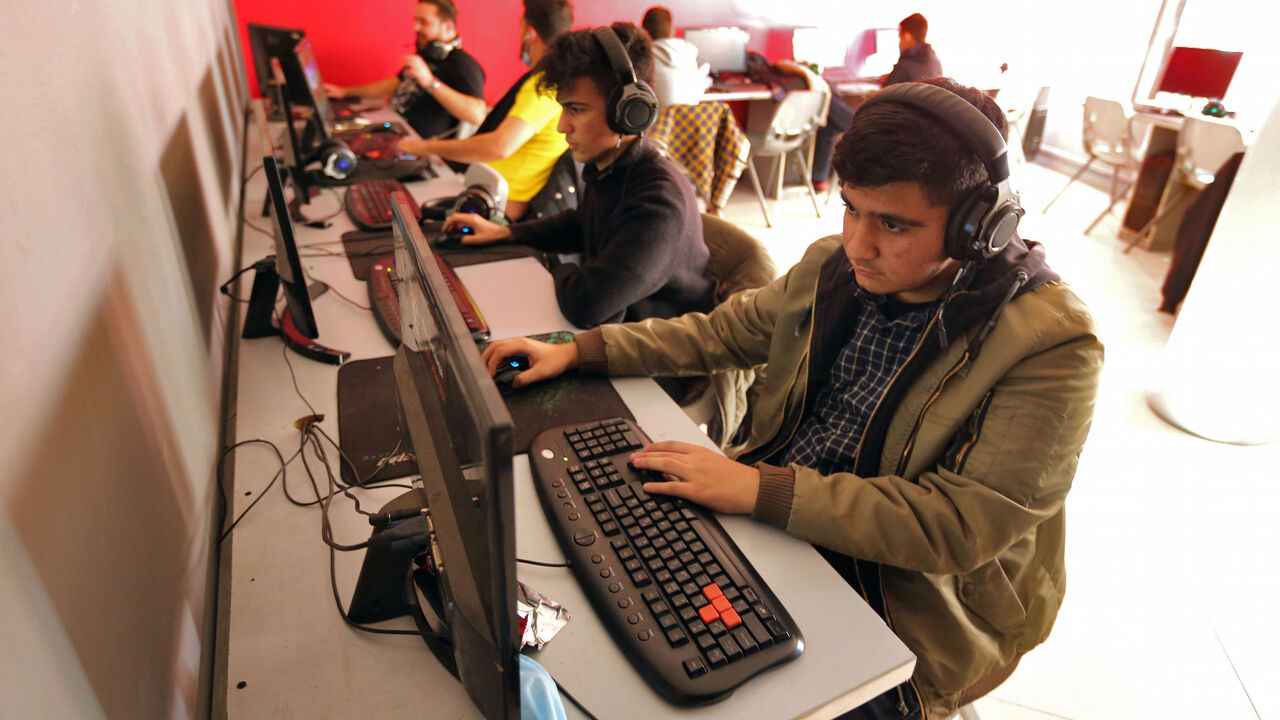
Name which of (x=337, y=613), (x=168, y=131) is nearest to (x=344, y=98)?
(x=168, y=131)

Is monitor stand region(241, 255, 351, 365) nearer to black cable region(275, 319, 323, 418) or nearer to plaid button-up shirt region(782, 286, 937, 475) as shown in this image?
black cable region(275, 319, 323, 418)

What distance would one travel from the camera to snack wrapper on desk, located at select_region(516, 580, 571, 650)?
0.72 meters

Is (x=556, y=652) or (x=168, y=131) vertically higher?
(x=168, y=131)

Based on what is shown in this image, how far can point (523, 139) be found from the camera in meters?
2.35

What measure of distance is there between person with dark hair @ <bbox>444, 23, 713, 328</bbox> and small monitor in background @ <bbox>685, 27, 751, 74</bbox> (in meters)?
3.57

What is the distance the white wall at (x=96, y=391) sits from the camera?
0.53 metres

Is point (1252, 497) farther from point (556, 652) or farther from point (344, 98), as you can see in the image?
point (344, 98)

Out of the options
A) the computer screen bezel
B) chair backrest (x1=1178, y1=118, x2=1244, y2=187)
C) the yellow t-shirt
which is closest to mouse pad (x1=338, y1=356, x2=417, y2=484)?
the computer screen bezel

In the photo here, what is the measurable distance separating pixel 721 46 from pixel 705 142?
1567mm

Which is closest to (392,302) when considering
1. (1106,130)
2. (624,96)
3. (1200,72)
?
(624,96)

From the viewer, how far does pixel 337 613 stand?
78cm

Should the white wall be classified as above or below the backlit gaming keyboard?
above

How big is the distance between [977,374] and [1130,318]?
296 centimetres

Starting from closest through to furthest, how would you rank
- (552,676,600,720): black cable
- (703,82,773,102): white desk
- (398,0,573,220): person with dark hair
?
(552,676,600,720): black cable, (398,0,573,220): person with dark hair, (703,82,773,102): white desk
